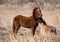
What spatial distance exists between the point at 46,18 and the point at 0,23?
1.26 feet

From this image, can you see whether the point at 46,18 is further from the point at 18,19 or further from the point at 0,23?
the point at 0,23

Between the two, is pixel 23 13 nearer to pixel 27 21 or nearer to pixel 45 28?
pixel 27 21

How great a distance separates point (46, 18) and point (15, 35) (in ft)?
0.95

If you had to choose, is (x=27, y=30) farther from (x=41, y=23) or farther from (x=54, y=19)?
(x=54, y=19)

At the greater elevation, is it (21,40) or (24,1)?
(24,1)

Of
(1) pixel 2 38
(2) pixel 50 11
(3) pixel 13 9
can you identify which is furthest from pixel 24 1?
(1) pixel 2 38

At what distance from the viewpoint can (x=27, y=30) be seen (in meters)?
1.80

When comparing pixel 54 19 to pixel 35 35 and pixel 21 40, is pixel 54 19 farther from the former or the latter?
pixel 21 40

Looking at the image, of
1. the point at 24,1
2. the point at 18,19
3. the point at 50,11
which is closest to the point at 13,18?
the point at 18,19

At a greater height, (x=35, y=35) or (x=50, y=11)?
(x=50, y=11)

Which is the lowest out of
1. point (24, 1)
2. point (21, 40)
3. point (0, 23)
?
point (21, 40)

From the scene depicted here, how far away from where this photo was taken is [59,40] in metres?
1.77

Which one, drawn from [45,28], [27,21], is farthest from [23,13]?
[45,28]

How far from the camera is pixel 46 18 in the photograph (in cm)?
180
